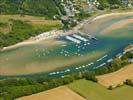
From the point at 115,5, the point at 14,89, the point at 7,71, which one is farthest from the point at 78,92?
the point at 115,5

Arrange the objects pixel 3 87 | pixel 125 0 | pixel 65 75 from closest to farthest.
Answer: pixel 3 87
pixel 65 75
pixel 125 0

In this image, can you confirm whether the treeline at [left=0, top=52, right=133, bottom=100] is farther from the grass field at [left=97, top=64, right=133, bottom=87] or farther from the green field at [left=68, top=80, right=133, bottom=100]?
the green field at [left=68, top=80, right=133, bottom=100]

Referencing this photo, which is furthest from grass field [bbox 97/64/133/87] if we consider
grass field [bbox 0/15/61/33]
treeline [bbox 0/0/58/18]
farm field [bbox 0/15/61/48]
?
treeline [bbox 0/0/58/18]

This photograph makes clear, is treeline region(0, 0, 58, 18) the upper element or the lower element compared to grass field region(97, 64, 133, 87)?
upper

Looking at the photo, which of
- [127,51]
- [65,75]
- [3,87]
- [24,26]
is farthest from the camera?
[24,26]

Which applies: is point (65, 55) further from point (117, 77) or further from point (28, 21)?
point (28, 21)

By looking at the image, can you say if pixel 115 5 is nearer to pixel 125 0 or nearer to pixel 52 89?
pixel 125 0
